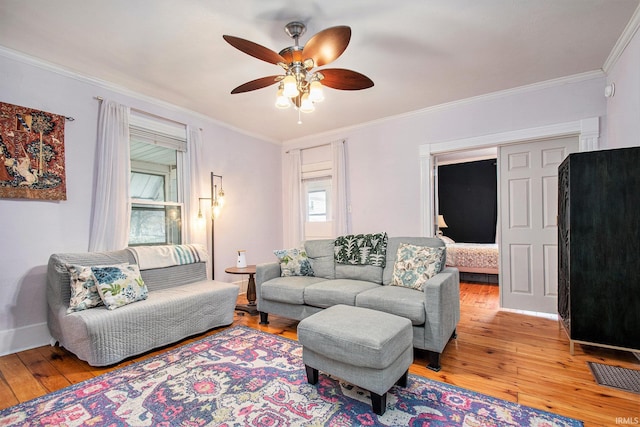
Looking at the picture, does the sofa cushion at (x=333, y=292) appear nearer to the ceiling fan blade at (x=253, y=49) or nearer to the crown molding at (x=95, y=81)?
the ceiling fan blade at (x=253, y=49)

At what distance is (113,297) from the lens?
2463 millimetres

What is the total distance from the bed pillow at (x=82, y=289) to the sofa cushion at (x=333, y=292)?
180 centimetres

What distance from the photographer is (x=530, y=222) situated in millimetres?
3535

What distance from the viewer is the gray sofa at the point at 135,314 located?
7.45ft

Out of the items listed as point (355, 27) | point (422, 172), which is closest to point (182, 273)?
point (355, 27)

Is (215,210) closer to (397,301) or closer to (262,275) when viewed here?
(262,275)

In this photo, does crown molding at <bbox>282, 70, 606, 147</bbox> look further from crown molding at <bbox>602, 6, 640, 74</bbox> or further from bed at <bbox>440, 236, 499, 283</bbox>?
bed at <bbox>440, 236, 499, 283</bbox>

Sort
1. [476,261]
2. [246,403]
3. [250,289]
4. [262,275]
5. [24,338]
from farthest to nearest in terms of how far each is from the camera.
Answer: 1. [476,261]
2. [250,289]
3. [262,275]
4. [24,338]
5. [246,403]

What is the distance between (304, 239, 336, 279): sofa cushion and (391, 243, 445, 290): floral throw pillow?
2.61 feet

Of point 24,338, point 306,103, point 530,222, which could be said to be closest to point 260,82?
point 306,103

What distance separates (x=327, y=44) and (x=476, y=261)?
183 inches

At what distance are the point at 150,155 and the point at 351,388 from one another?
11.2 feet

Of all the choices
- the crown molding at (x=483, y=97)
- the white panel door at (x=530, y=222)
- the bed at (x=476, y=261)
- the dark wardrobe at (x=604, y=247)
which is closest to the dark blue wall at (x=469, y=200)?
the bed at (x=476, y=261)

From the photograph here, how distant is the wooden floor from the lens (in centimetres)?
180
